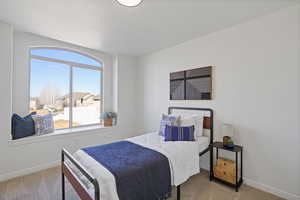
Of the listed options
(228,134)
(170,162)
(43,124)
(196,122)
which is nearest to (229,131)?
(228,134)

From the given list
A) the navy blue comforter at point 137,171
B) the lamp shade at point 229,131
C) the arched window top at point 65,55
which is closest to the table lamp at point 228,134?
the lamp shade at point 229,131

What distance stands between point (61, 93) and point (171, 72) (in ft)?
8.76

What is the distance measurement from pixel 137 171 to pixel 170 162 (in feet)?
1.67

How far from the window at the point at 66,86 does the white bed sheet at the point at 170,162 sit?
189 centimetres

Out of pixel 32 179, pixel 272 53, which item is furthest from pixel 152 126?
pixel 272 53

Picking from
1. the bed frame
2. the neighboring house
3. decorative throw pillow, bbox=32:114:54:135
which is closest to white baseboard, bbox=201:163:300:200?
the bed frame

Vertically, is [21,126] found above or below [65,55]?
below

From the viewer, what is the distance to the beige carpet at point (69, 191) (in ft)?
6.55

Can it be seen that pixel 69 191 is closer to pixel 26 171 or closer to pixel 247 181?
pixel 26 171

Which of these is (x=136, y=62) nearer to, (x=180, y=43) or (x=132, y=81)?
(x=132, y=81)

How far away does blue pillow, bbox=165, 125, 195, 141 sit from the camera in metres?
2.41

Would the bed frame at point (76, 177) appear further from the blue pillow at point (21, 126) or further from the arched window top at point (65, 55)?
the arched window top at point (65, 55)

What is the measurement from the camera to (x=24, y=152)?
2607 millimetres

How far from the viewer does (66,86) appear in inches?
138
